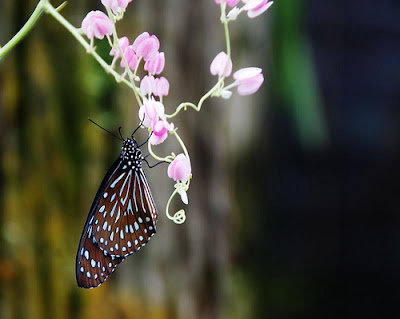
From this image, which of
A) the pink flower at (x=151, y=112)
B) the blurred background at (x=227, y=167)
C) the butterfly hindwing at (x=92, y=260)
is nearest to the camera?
the pink flower at (x=151, y=112)

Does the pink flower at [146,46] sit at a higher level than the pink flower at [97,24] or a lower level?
lower

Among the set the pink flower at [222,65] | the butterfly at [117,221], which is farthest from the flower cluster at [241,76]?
the butterfly at [117,221]

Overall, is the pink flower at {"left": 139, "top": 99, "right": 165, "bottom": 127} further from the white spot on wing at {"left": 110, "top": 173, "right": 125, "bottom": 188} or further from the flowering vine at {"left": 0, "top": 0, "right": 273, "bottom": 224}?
the white spot on wing at {"left": 110, "top": 173, "right": 125, "bottom": 188}

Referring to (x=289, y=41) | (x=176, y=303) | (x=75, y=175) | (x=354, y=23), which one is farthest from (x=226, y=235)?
(x=354, y=23)

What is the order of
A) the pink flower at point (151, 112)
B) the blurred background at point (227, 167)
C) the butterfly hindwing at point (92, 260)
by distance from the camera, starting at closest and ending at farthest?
1. the pink flower at point (151, 112)
2. the butterfly hindwing at point (92, 260)
3. the blurred background at point (227, 167)

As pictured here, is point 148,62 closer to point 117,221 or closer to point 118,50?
point 118,50

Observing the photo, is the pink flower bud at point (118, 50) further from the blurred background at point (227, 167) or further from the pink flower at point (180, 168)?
the blurred background at point (227, 167)

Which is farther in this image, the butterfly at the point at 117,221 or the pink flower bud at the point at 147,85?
the butterfly at the point at 117,221
